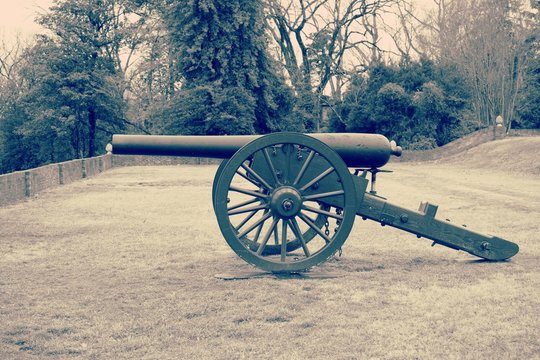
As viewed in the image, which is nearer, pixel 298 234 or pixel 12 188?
pixel 298 234

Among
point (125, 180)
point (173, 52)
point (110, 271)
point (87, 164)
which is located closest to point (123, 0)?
point (173, 52)

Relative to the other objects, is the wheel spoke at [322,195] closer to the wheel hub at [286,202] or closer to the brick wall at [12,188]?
the wheel hub at [286,202]

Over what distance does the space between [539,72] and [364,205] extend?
3634 centimetres

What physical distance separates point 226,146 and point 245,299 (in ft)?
5.75

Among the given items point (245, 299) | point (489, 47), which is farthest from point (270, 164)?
point (489, 47)

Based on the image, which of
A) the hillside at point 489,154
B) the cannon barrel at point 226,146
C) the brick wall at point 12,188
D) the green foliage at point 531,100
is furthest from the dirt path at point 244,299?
the green foliage at point 531,100

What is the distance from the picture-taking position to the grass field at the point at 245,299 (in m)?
4.36

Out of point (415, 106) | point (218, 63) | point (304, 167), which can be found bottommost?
point (304, 167)

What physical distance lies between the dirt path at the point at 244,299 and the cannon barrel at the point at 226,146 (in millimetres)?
1237

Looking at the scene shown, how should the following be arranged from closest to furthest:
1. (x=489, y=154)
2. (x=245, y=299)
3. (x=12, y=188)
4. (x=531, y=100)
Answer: (x=245, y=299) → (x=12, y=188) → (x=489, y=154) → (x=531, y=100)

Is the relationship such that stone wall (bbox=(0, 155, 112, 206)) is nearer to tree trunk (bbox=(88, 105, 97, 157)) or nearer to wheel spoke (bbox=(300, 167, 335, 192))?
wheel spoke (bbox=(300, 167, 335, 192))

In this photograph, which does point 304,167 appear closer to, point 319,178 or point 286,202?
point 319,178

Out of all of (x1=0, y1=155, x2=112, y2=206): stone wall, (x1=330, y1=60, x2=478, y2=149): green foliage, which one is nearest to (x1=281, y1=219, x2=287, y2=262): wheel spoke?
(x1=0, y1=155, x2=112, y2=206): stone wall

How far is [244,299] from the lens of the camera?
5.59 meters
